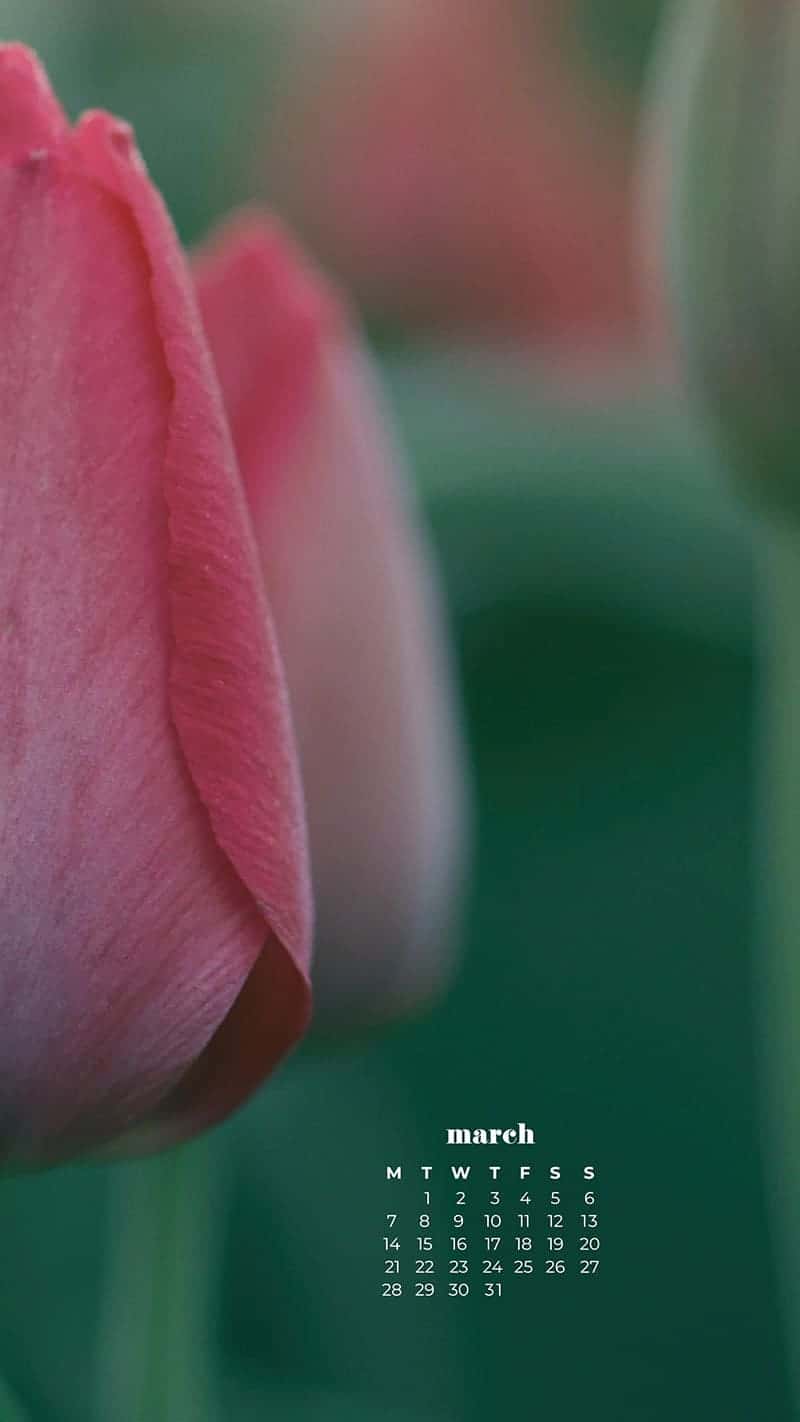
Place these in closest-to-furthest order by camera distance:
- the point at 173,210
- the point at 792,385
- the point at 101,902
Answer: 1. the point at 101,902
2. the point at 792,385
3. the point at 173,210

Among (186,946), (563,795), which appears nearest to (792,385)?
(186,946)

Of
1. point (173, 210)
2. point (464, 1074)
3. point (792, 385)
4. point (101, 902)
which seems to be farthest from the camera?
point (173, 210)

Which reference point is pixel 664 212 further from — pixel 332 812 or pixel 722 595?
pixel 722 595

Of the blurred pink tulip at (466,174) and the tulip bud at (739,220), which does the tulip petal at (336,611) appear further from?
the blurred pink tulip at (466,174)

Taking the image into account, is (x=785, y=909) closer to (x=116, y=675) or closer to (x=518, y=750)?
(x=116, y=675)
